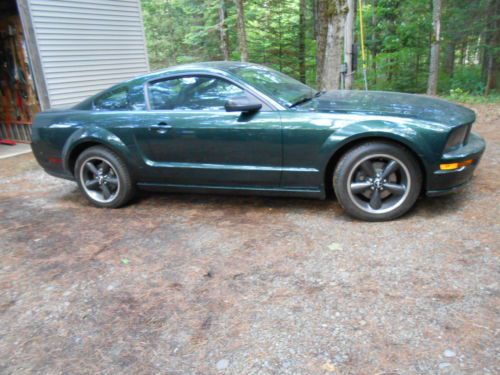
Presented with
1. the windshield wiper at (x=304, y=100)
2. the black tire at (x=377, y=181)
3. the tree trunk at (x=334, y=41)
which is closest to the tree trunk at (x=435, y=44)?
the tree trunk at (x=334, y=41)

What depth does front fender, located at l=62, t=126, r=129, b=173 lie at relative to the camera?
4.34m

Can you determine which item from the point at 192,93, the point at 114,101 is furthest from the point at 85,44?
the point at 192,93

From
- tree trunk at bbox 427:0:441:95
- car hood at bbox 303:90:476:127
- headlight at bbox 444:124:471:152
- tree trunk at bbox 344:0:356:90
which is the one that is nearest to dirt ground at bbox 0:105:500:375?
headlight at bbox 444:124:471:152

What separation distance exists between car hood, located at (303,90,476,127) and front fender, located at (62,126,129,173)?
6.73 ft

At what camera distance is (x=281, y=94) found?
13.2 ft

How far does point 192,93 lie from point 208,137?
547mm

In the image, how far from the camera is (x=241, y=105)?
12.1ft

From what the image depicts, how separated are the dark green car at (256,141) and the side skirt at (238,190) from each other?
0.4 inches

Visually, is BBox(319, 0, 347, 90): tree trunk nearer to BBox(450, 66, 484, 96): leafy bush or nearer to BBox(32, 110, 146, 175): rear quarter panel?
BBox(32, 110, 146, 175): rear quarter panel

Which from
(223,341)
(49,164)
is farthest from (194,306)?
(49,164)

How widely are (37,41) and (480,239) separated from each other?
27.4 ft

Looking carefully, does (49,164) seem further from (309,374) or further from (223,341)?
(309,374)

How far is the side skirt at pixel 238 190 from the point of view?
3.83m

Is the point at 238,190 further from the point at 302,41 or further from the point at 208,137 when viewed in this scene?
the point at 302,41
